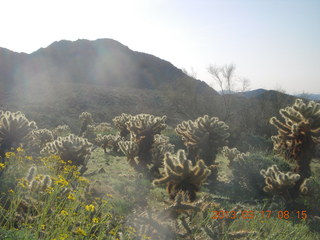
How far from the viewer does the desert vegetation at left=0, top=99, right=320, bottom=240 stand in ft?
14.8

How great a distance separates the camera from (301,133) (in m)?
8.73

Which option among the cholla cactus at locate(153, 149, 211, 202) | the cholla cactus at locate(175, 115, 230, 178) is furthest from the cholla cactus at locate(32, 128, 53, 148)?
the cholla cactus at locate(153, 149, 211, 202)

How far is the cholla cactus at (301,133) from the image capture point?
8617mm

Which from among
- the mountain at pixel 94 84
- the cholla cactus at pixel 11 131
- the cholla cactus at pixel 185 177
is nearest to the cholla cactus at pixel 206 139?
the cholla cactus at pixel 185 177

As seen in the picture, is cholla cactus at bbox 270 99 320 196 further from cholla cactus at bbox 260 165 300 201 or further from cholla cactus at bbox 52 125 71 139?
cholla cactus at bbox 52 125 71 139

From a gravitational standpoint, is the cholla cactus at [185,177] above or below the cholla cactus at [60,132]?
above

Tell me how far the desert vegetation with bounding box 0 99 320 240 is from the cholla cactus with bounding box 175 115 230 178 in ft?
0.11

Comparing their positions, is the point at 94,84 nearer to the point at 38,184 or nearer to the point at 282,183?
the point at 282,183

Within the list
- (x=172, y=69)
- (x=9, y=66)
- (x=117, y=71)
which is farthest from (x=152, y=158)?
(x=172, y=69)

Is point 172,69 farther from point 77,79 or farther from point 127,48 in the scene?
point 77,79

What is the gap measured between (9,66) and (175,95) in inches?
1913
